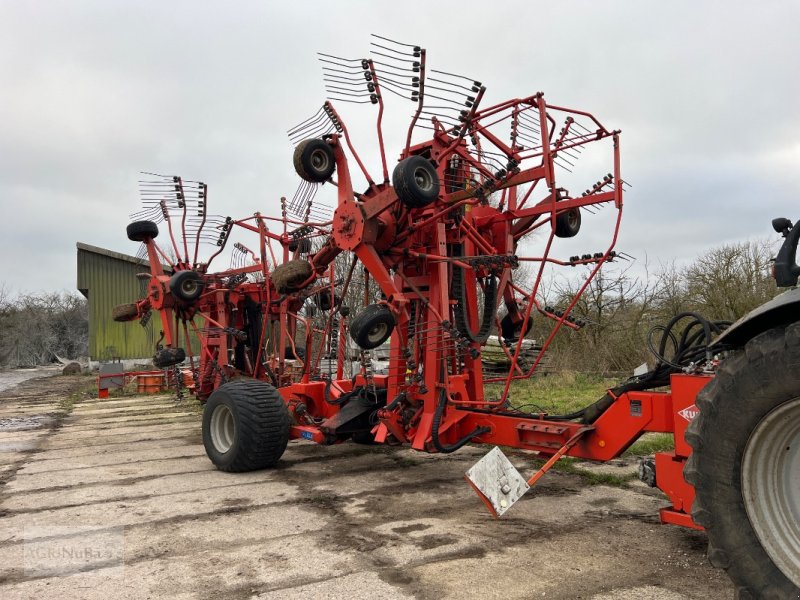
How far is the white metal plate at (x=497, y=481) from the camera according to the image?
415 cm

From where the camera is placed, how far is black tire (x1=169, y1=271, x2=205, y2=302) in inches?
416

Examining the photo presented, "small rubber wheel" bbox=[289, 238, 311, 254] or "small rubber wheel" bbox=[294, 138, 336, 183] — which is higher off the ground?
"small rubber wheel" bbox=[294, 138, 336, 183]

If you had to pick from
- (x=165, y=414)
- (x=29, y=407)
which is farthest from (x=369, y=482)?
(x=29, y=407)

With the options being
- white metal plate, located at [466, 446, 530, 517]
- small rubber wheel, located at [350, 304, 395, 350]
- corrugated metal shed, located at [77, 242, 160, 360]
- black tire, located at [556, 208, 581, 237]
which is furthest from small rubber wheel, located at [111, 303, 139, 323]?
corrugated metal shed, located at [77, 242, 160, 360]

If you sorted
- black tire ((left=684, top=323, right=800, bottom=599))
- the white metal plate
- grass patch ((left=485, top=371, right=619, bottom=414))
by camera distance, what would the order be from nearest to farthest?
black tire ((left=684, top=323, right=800, bottom=599)) → the white metal plate → grass patch ((left=485, top=371, right=619, bottom=414))

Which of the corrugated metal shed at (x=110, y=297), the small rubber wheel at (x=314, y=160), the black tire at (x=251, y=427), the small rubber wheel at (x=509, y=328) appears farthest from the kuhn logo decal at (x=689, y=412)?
the corrugated metal shed at (x=110, y=297)

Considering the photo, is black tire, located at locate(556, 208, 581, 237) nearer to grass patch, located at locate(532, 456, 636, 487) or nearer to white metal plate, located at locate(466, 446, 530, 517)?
grass patch, located at locate(532, 456, 636, 487)

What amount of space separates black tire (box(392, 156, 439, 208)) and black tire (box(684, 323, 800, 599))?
2.82m

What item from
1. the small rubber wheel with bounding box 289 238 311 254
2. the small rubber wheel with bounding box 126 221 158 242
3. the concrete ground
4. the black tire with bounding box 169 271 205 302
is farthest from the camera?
the small rubber wheel with bounding box 126 221 158 242

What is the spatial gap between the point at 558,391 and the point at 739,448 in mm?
10124

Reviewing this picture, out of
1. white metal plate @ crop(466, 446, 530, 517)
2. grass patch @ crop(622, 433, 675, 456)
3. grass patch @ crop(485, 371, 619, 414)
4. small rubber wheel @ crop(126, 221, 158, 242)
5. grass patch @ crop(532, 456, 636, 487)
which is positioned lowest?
grass patch @ crop(532, 456, 636, 487)

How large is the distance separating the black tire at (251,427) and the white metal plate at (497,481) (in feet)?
9.23

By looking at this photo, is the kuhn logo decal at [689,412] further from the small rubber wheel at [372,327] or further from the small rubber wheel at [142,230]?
the small rubber wheel at [142,230]

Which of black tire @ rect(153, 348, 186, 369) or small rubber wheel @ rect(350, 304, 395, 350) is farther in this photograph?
black tire @ rect(153, 348, 186, 369)
